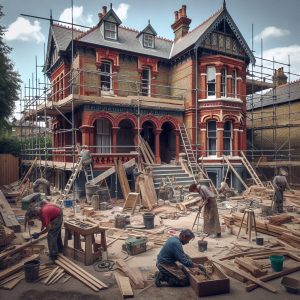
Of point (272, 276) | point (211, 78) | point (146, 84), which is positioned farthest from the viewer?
point (146, 84)

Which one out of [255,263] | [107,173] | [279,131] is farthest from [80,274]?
[279,131]

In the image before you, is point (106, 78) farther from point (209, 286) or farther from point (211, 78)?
point (209, 286)

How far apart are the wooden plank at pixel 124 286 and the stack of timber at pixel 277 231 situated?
545 centimetres

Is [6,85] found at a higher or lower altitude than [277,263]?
higher

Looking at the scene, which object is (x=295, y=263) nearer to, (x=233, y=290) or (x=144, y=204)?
(x=233, y=290)

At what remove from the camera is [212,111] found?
2034 cm

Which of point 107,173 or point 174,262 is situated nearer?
point 174,262

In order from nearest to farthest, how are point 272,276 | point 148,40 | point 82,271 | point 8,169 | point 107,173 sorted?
point 272,276
point 82,271
point 107,173
point 148,40
point 8,169

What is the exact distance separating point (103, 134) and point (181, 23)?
39.9 ft

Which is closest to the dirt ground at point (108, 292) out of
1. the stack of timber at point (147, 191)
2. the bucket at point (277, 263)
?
the bucket at point (277, 263)

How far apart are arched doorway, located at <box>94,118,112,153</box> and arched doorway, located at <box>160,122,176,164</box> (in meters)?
4.96

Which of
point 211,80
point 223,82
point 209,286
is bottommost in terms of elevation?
point 209,286

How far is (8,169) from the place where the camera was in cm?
2405

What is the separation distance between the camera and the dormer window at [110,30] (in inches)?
813
